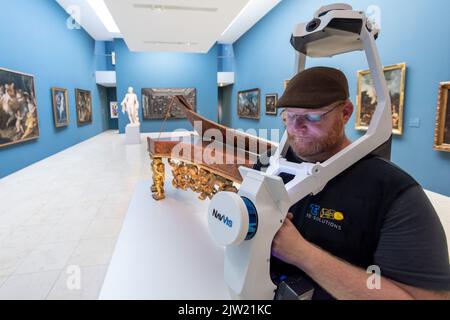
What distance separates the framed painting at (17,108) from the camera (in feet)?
25.5

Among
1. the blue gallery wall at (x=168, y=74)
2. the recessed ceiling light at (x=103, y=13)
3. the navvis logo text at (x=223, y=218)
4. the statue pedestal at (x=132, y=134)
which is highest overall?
the recessed ceiling light at (x=103, y=13)

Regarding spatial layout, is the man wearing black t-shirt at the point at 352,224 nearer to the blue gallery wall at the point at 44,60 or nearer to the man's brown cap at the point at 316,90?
the man's brown cap at the point at 316,90

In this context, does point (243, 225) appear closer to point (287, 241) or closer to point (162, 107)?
point (287, 241)

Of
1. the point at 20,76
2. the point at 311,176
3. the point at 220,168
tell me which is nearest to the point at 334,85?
the point at 311,176

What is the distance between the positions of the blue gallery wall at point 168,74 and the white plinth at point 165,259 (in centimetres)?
1539

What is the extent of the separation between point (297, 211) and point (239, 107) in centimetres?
1724

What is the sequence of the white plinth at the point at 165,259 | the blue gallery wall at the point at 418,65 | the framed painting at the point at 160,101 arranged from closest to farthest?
the white plinth at the point at 165,259, the blue gallery wall at the point at 418,65, the framed painting at the point at 160,101

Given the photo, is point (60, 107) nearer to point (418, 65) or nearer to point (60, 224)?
point (60, 224)

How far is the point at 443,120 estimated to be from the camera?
502 centimetres

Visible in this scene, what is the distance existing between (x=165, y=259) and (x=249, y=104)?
14.7m

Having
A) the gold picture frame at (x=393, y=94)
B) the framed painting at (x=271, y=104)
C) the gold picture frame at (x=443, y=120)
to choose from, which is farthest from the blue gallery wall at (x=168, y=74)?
the gold picture frame at (x=443, y=120)

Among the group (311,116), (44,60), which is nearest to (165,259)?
(311,116)

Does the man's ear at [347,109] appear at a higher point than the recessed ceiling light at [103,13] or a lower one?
lower

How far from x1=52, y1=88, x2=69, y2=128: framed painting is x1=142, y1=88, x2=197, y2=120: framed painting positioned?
5.31 meters
